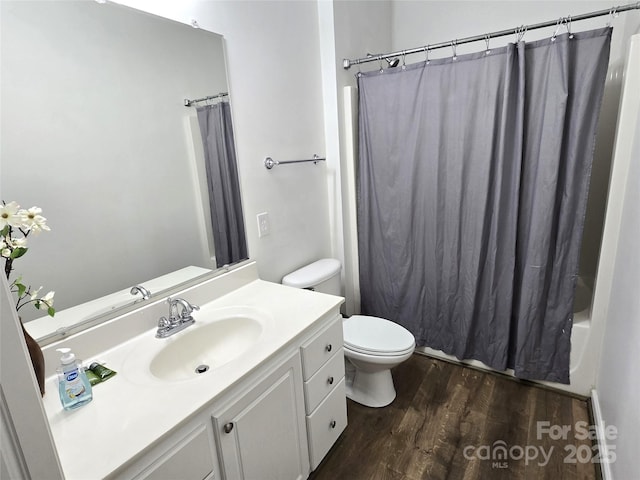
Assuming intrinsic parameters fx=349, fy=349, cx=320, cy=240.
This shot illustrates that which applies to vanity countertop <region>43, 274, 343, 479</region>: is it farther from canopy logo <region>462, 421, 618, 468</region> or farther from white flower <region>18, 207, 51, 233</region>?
canopy logo <region>462, 421, 618, 468</region>

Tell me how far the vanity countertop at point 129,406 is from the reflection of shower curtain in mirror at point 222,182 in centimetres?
47

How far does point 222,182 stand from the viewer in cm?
157

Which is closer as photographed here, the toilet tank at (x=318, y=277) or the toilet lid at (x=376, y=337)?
the toilet lid at (x=376, y=337)

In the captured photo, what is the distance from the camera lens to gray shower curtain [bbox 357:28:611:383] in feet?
5.49

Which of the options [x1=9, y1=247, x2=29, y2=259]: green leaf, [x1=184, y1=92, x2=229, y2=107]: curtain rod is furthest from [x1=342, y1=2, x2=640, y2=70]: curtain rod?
[x1=9, y1=247, x2=29, y2=259]: green leaf

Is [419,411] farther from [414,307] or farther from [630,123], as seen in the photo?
[630,123]

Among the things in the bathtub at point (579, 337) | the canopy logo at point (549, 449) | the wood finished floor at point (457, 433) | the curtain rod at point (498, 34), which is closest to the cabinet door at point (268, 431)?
the wood finished floor at point (457, 433)

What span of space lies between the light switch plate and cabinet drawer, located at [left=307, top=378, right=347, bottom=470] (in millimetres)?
818

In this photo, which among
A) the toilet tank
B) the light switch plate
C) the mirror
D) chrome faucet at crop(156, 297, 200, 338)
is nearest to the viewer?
the mirror

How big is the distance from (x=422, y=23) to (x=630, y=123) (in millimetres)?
1608

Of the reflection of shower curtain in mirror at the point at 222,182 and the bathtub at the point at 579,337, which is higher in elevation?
the reflection of shower curtain in mirror at the point at 222,182

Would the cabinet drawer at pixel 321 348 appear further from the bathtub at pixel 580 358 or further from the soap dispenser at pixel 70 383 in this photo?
the bathtub at pixel 580 358

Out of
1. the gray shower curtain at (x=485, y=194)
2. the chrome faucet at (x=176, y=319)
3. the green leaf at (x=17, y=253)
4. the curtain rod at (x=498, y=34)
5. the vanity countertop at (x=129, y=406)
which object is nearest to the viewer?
the vanity countertop at (x=129, y=406)

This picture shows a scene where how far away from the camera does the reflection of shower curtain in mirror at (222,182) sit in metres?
1.49
